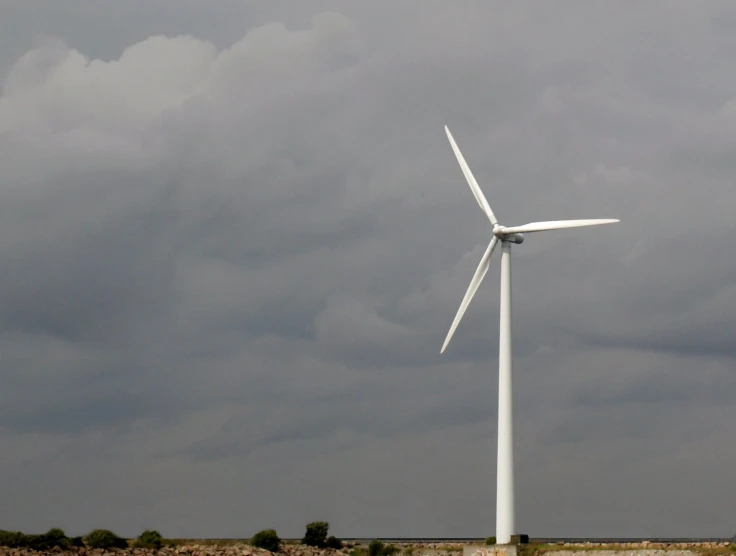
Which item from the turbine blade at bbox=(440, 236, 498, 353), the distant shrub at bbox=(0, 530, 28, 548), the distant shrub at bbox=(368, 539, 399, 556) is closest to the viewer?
the distant shrub at bbox=(0, 530, 28, 548)

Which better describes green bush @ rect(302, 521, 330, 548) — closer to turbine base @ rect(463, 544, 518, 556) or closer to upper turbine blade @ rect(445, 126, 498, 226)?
turbine base @ rect(463, 544, 518, 556)

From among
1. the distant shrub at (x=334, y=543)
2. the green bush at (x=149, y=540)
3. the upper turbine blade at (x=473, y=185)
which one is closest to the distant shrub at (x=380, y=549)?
the distant shrub at (x=334, y=543)

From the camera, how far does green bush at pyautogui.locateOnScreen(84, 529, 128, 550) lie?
93.8m

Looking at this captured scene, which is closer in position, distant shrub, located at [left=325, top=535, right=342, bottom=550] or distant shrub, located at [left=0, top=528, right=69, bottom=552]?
distant shrub, located at [left=0, top=528, right=69, bottom=552]

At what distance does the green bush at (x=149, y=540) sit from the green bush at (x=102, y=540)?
2.56 metres

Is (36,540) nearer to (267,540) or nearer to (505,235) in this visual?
(267,540)

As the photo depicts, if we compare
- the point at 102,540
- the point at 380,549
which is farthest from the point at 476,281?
the point at 102,540

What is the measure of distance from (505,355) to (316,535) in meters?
29.2

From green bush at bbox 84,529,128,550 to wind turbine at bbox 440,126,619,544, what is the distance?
31861 mm

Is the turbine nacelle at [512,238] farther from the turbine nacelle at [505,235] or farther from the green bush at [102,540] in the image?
the green bush at [102,540]

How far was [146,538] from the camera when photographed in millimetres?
101125

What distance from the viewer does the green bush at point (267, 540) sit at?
104 metres

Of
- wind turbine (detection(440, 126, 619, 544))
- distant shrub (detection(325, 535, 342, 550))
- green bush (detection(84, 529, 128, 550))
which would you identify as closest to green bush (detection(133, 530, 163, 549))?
green bush (detection(84, 529, 128, 550))

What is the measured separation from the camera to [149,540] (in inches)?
3967
